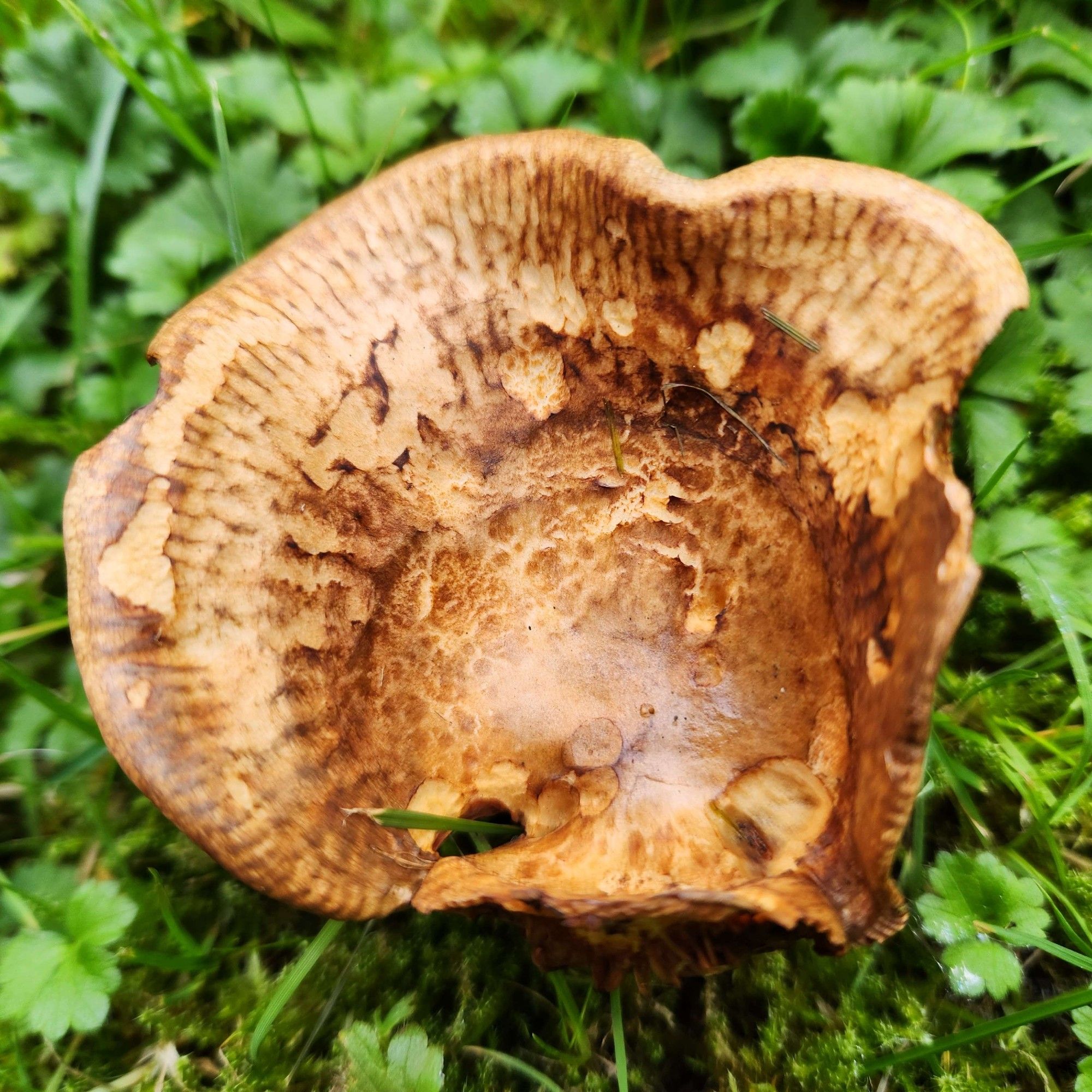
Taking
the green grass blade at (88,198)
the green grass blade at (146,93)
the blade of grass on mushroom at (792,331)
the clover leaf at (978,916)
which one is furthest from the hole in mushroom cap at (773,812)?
the green grass blade at (146,93)

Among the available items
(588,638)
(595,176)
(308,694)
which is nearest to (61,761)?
(308,694)

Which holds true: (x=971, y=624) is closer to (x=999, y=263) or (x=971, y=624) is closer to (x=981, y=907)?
(x=981, y=907)

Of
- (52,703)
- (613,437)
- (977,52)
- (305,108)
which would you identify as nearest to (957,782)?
(613,437)

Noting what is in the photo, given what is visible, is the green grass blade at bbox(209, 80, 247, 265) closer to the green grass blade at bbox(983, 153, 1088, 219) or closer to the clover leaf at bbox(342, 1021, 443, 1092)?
the clover leaf at bbox(342, 1021, 443, 1092)

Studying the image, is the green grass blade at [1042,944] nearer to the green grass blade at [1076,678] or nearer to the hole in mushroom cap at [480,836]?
the green grass blade at [1076,678]

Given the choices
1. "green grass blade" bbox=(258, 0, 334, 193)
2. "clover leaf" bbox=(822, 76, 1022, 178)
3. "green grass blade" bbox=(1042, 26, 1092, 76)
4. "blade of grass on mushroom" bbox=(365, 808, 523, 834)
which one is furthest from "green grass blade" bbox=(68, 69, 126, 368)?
"green grass blade" bbox=(1042, 26, 1092, 76)

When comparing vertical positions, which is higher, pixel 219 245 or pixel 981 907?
pixel 219 245
